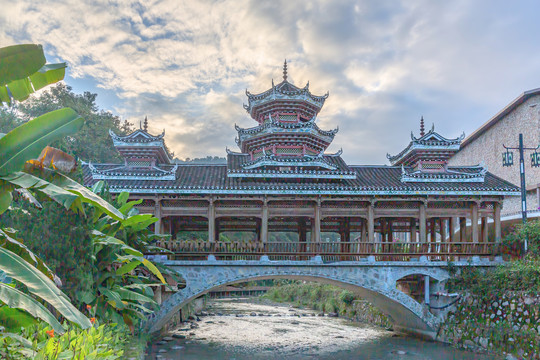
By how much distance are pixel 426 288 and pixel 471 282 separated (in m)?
1.49

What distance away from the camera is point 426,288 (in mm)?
15992

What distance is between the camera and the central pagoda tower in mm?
17453

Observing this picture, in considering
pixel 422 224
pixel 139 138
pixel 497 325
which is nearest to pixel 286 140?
pixel 139 138

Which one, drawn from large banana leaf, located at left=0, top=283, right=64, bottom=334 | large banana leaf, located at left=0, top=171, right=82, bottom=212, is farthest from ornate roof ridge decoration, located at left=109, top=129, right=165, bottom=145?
large banana leaf, located at left=0, top=283, right=64, bottom=334

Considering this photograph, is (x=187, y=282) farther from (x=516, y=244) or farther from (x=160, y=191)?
(x=516, y=244)

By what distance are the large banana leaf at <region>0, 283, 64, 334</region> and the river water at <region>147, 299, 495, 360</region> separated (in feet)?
30.9

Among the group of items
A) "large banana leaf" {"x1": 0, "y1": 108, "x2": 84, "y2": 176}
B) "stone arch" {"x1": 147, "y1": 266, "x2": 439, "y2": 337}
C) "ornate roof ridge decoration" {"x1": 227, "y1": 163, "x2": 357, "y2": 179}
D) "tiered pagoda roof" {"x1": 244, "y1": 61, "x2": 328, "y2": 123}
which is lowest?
"stone arch" {"x1": 147, "y1": 266, "x2": 439, "y2": 337}

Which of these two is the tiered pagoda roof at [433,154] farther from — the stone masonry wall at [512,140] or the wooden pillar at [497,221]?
the stone masonry wall at [512,140]

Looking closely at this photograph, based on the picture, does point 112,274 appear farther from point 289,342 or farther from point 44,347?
point 289,342

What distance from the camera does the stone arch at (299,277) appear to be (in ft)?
49.3

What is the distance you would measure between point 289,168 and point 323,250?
3.84 m

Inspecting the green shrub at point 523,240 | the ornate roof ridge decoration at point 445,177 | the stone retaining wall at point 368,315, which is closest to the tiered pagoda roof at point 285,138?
the ornate roof ridge decoration at point 445,177

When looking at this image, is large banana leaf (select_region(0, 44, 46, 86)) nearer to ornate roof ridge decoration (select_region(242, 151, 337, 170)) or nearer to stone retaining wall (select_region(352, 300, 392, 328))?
ornate roof ridge decoration (select_region(242, 151, 337, 170))

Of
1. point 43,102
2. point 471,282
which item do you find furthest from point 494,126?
point 43,102
